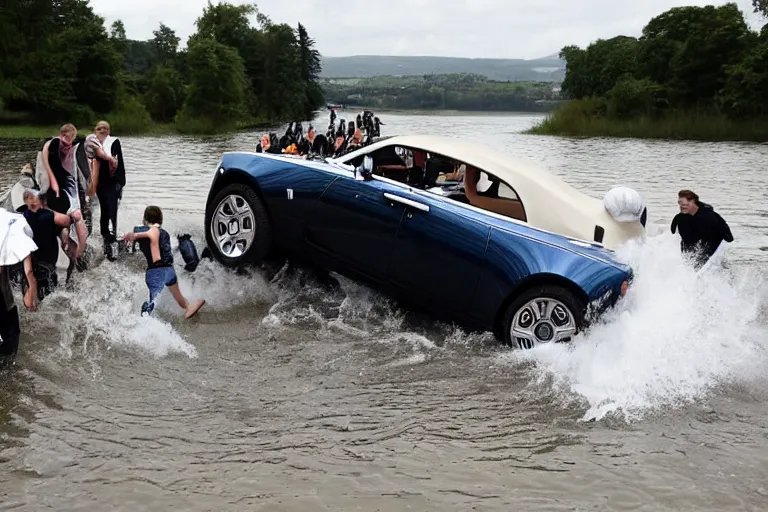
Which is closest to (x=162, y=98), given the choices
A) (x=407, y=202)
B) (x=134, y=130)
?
(x=134, y=130)

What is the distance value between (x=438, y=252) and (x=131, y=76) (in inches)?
3750

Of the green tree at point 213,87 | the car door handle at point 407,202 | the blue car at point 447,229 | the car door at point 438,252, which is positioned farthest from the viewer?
the green tree at point 213,87

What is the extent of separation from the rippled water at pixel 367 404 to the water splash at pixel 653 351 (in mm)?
17

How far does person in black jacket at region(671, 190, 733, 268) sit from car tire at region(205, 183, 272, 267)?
413 centimetres

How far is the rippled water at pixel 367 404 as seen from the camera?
15.8 feet

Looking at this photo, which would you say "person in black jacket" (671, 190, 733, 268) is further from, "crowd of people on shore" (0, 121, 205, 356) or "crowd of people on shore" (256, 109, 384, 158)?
"crowd of people on shore" (0, 121, 205, 356)

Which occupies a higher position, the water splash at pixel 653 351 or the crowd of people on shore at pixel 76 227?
the crowd of people on shore at pixel 76 227

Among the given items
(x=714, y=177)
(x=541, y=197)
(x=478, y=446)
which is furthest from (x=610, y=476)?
(x=714, y=177)

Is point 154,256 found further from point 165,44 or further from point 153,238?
point 165,44

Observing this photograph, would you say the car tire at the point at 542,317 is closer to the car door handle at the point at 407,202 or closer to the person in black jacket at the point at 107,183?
the car door handle at the point at 407,202

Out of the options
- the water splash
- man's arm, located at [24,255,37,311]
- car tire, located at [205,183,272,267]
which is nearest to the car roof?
the water splash

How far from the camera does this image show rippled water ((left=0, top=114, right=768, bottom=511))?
4.80 m

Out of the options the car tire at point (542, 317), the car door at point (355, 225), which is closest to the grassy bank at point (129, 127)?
the car door at point (355, 225)

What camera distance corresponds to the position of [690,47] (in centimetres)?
7812
